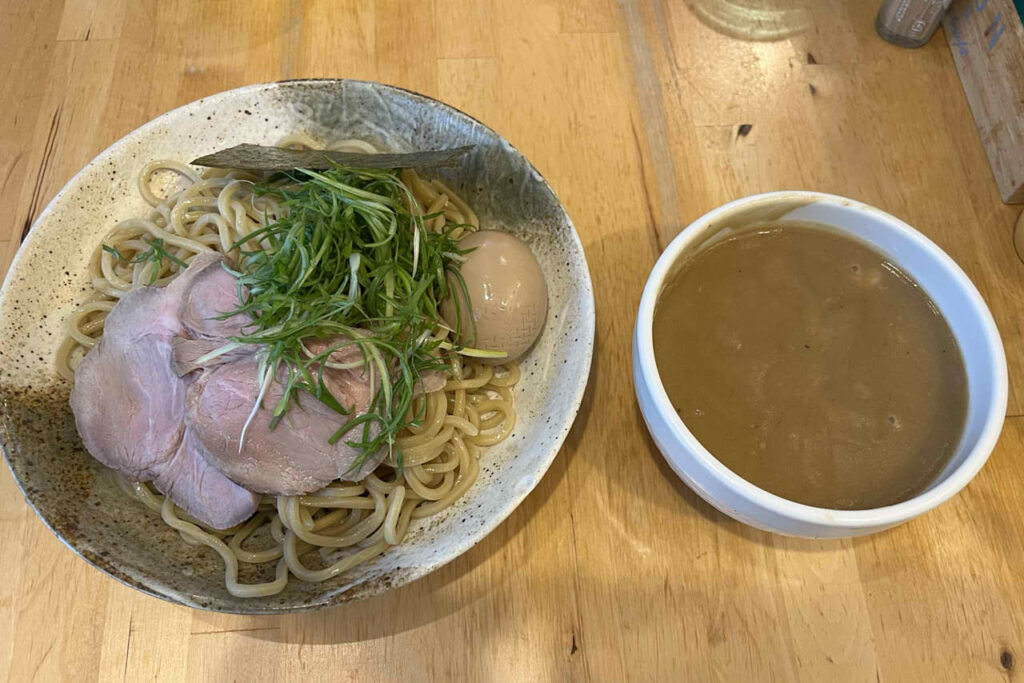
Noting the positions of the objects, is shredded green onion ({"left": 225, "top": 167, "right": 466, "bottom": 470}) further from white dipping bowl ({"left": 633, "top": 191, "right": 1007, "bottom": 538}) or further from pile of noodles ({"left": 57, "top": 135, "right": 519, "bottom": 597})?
white dipping bowl ({"left": 633, "top": 191, "right": 1007, "bottom": 538})

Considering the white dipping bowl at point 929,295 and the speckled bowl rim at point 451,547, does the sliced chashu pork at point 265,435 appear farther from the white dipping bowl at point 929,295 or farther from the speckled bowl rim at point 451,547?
the white dipping bowl at point 929,295

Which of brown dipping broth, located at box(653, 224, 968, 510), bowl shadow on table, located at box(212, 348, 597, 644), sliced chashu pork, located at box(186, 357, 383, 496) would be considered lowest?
bowl shadow on table, located at box(212, 348, 597, 644)

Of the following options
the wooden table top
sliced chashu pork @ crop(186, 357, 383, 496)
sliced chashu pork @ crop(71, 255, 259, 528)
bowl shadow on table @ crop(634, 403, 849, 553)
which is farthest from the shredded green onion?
bowl shadow on table @ crop(634, 403, 849, 553)

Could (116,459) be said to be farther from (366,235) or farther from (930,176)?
(930,176)

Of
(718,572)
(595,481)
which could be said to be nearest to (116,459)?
(595,481)

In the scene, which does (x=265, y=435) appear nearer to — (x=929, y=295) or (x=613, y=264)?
(x=613, y=264)

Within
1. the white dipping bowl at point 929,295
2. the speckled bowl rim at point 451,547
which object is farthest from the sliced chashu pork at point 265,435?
the white dipping bowl at point 929,295
